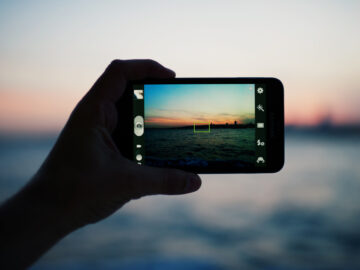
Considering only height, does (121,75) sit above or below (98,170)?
above

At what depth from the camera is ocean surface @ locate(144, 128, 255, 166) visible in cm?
150

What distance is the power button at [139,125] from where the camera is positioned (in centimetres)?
154

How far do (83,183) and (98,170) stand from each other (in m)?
0.07

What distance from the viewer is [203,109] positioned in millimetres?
1613

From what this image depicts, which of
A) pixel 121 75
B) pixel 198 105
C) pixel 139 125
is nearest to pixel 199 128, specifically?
pixel 198 105

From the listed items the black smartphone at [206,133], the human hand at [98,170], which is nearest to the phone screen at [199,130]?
the black smartphone at [206,133]

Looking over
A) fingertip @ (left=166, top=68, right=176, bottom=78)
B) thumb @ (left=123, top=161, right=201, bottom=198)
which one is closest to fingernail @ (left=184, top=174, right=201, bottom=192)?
thumb @ (left=123, top=161, right=201, bottom=198)

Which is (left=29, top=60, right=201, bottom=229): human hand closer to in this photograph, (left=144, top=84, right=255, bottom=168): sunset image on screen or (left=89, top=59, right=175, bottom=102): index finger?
(left=89, top=59, right=175, bottom=102): index finger

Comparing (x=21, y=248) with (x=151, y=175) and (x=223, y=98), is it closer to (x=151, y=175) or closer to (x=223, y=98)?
(x=151, y=175)

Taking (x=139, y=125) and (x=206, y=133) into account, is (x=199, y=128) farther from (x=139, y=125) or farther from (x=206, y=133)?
(x=139, y=125)

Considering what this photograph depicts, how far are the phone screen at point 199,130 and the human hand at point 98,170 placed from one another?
0.36ft

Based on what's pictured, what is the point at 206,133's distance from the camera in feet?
5.17

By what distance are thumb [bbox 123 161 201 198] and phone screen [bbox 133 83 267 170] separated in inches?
3.5

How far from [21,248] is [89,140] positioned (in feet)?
1.39
